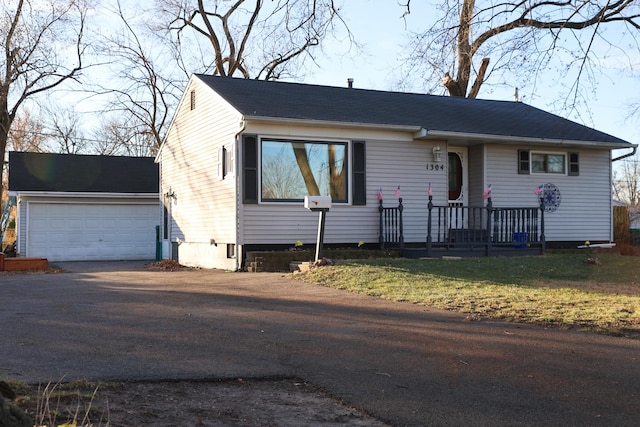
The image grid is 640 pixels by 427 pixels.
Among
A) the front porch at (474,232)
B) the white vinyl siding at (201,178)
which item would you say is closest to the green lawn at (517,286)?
the front porch at (474,232)

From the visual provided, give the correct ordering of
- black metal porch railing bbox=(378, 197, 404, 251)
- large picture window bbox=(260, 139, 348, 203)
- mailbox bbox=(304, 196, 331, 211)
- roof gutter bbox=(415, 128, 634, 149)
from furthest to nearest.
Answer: roof gutter bbox=(415, 128, 634, 149)
black metal porch railing bbox=(378, 197, 404, 251)
large picture window bbox=(260, 139, 348, 203)
mailbox bbox=(304, 196, 331, 211)

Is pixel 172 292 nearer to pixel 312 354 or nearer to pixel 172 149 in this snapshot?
pixel 312 354

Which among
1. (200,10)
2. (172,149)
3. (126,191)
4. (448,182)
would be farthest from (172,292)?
(200,10)

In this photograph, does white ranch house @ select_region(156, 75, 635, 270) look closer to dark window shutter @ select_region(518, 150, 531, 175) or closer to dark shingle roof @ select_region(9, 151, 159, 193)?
dark window shutter @ select_region(518, 150, 531, 175)

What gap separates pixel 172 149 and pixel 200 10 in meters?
13.4

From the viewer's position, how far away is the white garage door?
22.4 metres

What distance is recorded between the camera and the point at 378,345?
6.37 m

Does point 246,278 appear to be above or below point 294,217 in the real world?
below

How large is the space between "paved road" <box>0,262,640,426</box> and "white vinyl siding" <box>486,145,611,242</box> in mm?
8700

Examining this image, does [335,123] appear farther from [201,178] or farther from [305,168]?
[201,178]

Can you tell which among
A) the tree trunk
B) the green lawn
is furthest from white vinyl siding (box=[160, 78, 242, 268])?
the green lawn

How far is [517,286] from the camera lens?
417 inches

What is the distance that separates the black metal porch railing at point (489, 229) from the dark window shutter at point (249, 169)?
403 centimetres

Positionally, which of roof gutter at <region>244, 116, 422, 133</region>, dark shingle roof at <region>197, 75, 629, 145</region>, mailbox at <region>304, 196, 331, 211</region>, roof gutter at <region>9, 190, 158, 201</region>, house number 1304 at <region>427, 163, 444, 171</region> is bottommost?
mailbox at <region>304, 196, 331, 211</region>
